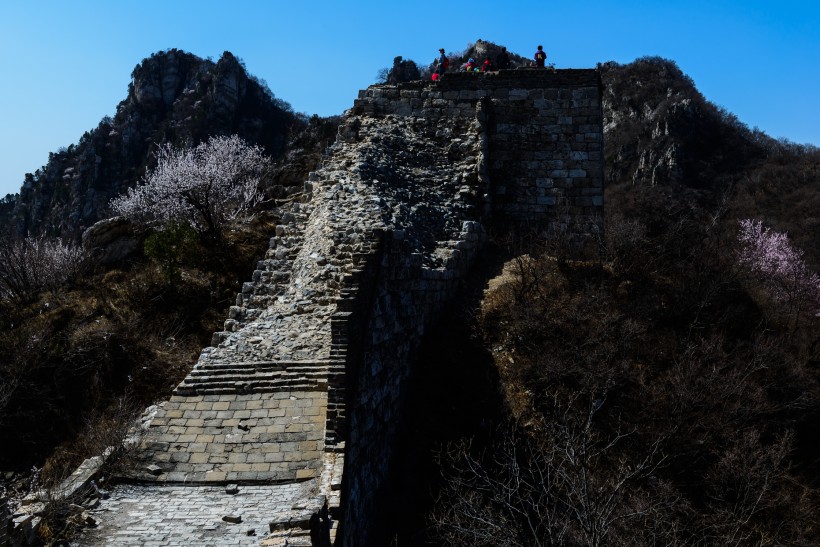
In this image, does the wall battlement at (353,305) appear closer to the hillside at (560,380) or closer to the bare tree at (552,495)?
the hillside at (560,380)

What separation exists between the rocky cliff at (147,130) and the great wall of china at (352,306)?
41111 mm

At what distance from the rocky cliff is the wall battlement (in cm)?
4102

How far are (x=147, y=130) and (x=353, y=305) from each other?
61.2 m

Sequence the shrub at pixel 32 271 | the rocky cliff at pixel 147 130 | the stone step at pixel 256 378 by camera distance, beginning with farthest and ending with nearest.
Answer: the rocky cliff at pixel 147 130, the shrub at pixel 32 271, the stone step at pixel 256 378

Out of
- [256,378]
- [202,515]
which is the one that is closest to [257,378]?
[256,378]

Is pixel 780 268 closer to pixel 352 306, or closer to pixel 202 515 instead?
pixel 352 306

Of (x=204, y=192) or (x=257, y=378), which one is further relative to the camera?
(x=204, y=192)

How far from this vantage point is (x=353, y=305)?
8.82m

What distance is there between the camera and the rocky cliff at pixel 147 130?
5909cm

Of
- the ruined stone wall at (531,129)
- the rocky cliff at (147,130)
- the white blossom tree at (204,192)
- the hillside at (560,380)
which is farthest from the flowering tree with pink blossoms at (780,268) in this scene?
the rocky cliff at (147,130)

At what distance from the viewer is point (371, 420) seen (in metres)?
9.61

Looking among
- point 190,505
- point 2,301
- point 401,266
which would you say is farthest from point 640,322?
point 2,301

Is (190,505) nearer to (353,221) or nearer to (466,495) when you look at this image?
(466,495)

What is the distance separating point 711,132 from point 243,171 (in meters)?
37.4
